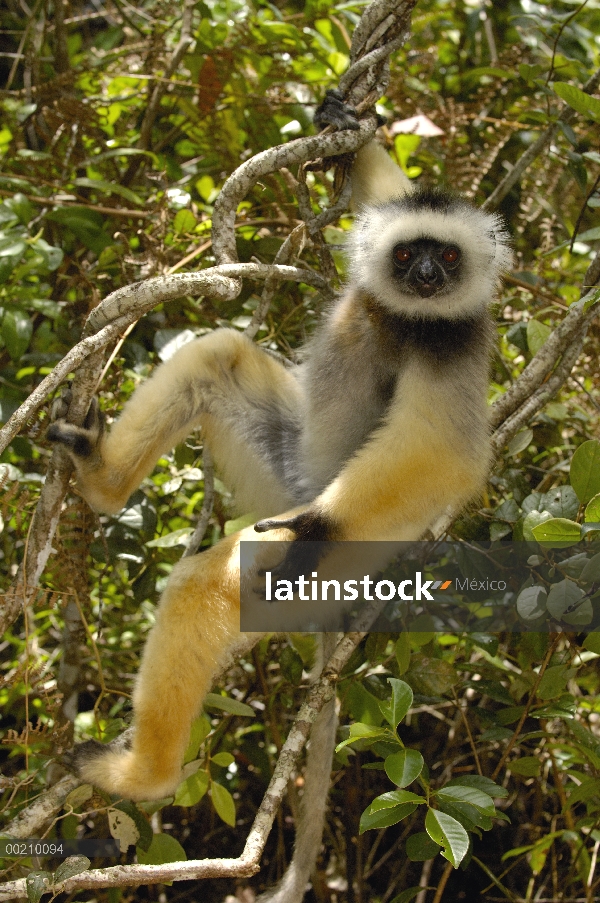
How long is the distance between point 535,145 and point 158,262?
2.30 metres

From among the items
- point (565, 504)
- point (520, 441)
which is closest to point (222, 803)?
point (565, 504)

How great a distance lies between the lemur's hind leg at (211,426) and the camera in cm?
343

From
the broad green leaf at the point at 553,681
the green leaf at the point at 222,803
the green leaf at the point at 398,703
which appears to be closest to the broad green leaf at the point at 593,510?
the broad green leaf at the point at 553,681

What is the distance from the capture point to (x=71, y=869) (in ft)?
7.84

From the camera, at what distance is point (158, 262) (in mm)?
3801

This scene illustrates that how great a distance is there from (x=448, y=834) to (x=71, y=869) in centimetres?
118

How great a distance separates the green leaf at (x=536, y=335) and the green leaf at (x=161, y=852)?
279 cm

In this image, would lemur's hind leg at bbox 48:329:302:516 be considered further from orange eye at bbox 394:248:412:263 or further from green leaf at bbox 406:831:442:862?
green leaf at bbox 406:831:442:862

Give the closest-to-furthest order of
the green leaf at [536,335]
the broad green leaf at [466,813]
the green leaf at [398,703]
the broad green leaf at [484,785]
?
the green leaf at [398,703]
the broad green leaf at [466,813]
the broad green leaf at [484,785]
the green leaf at [536,335]

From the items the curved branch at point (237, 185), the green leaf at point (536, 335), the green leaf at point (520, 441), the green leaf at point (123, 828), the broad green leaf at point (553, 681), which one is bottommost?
the green leaf at point (123, 828)

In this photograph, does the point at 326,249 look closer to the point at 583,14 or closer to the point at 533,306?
the point at 533,306

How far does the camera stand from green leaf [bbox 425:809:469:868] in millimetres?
2256

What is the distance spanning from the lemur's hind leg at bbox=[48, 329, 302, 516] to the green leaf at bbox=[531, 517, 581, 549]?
4.80 feet

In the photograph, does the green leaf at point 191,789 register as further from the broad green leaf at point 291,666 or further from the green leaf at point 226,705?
the broad green leaf at point 291,666
